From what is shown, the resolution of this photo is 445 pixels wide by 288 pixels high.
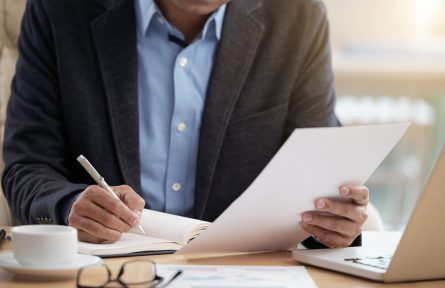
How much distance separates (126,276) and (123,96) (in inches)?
30.2

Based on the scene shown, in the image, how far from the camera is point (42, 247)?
100 centimetres

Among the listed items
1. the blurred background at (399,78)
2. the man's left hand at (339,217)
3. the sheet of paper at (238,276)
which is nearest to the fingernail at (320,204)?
the man's left hand at (339,217)

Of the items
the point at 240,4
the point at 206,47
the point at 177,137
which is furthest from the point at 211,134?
the point at 240,4

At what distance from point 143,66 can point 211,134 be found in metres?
0.22

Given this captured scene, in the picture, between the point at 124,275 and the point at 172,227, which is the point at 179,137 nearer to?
the point at 172,227

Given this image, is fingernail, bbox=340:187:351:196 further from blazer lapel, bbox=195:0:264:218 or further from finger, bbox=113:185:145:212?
blazer lapel, bbox=195:0:264:218

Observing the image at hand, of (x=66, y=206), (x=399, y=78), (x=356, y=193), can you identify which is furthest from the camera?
(x=399, y=78)

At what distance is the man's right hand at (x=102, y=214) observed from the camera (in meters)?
1.26

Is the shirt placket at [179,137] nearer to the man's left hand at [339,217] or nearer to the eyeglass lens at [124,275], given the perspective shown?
the man's left hand at [339,217]

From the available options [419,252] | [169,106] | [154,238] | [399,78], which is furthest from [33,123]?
[399,78]

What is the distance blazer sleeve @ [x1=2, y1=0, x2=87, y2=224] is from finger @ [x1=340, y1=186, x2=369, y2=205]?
583mm

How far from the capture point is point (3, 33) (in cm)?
197

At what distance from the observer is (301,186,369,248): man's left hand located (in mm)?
1237

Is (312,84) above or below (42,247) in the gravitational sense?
above
